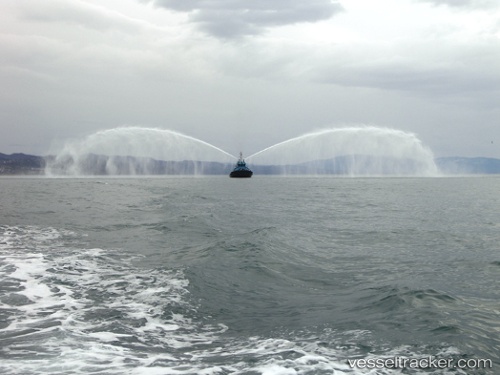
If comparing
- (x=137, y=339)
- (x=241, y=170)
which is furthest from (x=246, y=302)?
(x=241, y=170)

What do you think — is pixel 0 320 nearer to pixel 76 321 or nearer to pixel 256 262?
pixel 76 321

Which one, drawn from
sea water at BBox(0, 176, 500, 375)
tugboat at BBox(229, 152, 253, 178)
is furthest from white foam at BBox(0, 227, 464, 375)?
tugboat at BBox(229, 152, 253, 178)

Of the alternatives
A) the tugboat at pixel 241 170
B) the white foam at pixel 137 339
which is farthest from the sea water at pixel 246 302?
the tugboat at pixel 241 170

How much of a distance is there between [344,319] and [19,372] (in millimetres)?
7440

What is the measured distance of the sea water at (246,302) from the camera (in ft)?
29.1

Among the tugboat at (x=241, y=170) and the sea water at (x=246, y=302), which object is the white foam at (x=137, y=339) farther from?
the tugboat at (x=241, y=170)

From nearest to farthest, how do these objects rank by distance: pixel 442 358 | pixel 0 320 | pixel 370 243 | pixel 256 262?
pixel 442 358 → pixel 0 320 → pixel 256 262 → pixel 370 243

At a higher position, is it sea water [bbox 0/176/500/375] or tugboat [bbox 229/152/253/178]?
tugboat [bbox 229/152/253/178]

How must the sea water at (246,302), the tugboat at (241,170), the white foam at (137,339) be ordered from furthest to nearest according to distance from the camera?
the tugboat at (241,170) < the sea water at (246,302) < the white foam at (137,339)

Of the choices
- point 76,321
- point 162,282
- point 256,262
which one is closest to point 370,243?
point 256,262

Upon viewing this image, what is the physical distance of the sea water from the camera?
888 centimetres

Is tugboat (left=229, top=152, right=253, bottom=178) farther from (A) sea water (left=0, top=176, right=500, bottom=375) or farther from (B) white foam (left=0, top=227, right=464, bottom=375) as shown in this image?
(B) white foam (left=0, top=227, right=464, bottom=375)

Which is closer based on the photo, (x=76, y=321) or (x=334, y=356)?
(x=334, y=356)

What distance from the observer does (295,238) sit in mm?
25812
